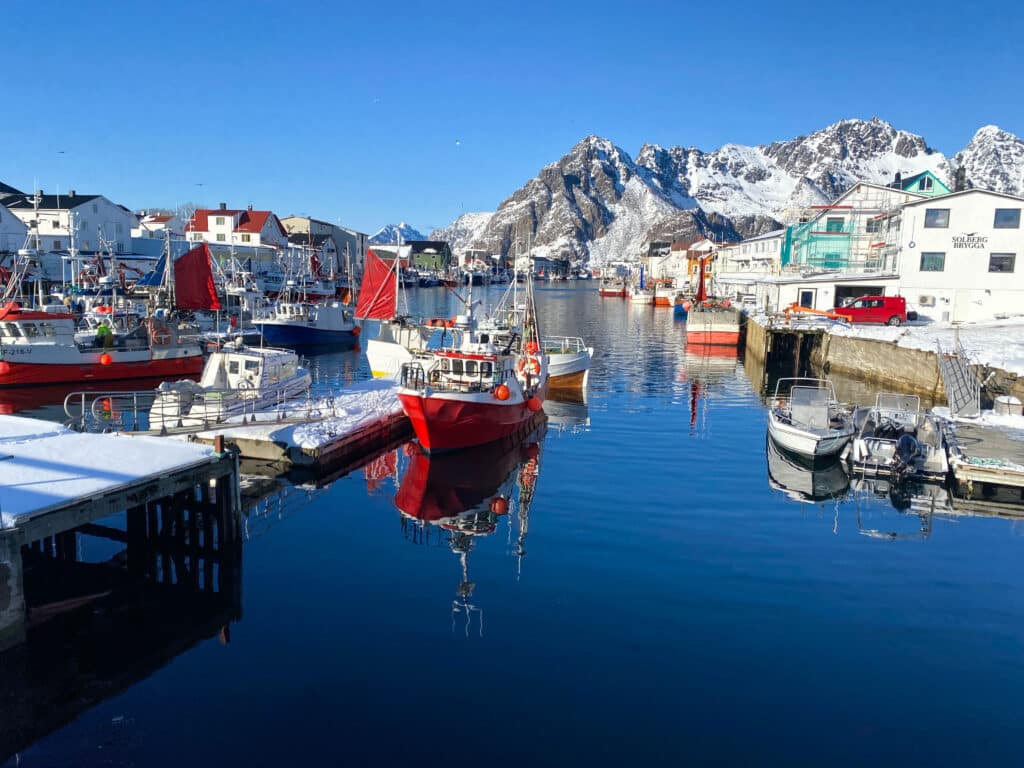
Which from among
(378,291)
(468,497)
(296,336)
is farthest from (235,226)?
(468,497)

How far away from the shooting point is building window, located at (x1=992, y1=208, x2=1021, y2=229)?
52.2m

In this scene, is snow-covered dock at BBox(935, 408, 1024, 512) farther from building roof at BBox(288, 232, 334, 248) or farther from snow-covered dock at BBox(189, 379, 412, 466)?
building roof at BBox(288, 232, 334, 248)

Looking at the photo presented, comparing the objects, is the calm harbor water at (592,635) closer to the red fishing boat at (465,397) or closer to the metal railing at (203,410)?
the red fishing boat at (465,397)

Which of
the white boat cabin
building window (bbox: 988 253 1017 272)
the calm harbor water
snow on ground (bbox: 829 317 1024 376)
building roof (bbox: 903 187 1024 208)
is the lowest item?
the calm harbor water

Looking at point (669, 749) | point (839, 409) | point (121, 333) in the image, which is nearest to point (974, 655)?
point (669, 749)

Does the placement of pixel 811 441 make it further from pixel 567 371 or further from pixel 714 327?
pixel 714 327

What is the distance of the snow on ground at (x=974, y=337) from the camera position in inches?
1400

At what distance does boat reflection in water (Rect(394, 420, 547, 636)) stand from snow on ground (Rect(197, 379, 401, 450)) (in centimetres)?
250

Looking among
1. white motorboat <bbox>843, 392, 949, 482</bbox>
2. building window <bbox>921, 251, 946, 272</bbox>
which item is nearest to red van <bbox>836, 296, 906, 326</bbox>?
building window <bbox>921, 251, 946, 272</bbox>

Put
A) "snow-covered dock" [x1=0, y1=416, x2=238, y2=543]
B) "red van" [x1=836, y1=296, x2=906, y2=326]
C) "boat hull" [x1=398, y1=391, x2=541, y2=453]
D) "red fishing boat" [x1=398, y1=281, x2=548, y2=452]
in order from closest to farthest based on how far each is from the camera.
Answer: "snow-covered dock" [x1=0, y1=416, x2=238, y2=543] < "boat hull" [x1=398, y1=391, x2=541, y2=453] < "red fishing boat" [x1=398, y1=281, x2=548, y2=452] < "red van" [x1=836, y1=296, x2=906, y2=326]

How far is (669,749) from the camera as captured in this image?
10.6 m

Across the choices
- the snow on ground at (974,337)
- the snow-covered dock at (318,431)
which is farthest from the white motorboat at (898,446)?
the snow-covered dock at (318,431)

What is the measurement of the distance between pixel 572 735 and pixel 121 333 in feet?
137

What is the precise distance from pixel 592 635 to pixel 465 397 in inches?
532
